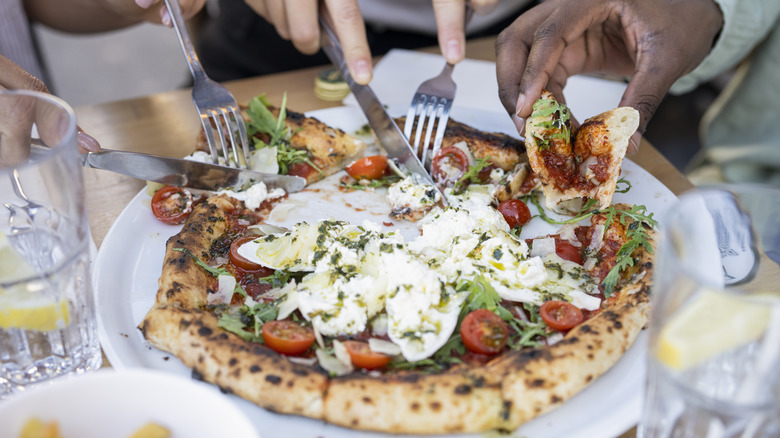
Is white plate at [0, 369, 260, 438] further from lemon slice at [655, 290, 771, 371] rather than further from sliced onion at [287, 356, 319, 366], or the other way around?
lemon slice at [655, 290, 771, 371]

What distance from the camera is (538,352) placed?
211 centimetres

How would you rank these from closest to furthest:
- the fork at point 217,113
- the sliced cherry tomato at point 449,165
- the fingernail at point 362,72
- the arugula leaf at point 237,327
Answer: the arugula leaf at point 237,327 → the fork at point 217,113 → the sliced cherry tomato at point 449,165 → the fingernail at point 362,72

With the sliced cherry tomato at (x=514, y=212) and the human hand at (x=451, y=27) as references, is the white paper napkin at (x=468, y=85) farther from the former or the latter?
the sliced cherry tomato at (x=514, y=212)

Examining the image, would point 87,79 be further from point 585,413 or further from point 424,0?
point 585,413

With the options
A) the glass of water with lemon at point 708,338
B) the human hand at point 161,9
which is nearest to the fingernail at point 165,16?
the human hand at point 161,9

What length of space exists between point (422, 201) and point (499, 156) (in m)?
0.57

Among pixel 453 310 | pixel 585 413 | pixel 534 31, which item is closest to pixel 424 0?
pixel 534 31

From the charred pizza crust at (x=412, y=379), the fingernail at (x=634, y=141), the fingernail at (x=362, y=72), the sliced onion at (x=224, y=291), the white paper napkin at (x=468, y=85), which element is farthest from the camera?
the white paper napkin at (x=468, y=85)

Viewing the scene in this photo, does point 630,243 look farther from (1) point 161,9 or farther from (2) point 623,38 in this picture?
(1) point 161,9

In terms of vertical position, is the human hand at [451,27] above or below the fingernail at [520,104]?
above

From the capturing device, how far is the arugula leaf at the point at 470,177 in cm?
328

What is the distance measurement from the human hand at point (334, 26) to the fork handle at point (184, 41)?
687 mm

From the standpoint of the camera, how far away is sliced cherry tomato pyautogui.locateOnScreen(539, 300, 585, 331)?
2.31 m

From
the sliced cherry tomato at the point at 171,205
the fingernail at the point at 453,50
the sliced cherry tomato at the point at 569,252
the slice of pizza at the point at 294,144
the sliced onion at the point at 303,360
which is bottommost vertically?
the sliced onion at the point at 303,360
